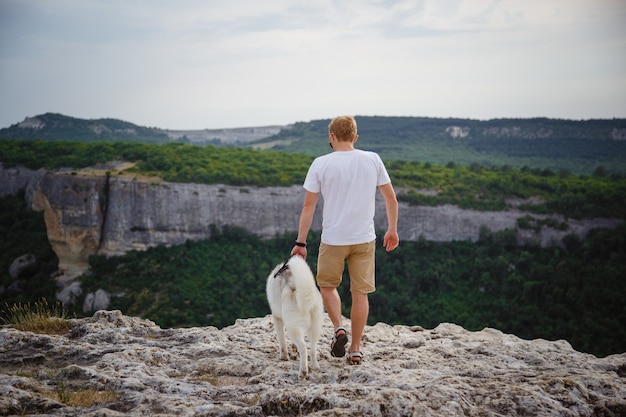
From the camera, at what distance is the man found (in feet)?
16.0

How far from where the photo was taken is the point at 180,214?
3475 cm

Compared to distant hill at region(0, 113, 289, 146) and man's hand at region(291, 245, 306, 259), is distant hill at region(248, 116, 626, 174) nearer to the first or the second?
distant hill at region(0, 113, 289, 146)

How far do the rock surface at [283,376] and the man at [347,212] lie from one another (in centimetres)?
77

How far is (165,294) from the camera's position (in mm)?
29406

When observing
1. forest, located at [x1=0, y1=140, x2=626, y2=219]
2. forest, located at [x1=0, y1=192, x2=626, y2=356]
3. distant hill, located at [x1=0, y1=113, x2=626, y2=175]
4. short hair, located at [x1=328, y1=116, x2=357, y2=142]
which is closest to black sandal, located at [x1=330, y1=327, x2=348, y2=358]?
short hair, located at [x1=328, y1=116, x2=357, y2=142]

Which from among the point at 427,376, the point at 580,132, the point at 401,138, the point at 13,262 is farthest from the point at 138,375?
the point at 401,138

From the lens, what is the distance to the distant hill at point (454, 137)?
57.5 metres

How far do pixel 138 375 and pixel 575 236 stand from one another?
1305 inches

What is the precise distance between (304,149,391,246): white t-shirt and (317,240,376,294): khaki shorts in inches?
3.3

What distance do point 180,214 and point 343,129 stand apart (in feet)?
103

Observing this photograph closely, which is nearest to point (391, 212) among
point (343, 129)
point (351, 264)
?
point (351, 264)

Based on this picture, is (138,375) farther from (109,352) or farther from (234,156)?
(234,156)

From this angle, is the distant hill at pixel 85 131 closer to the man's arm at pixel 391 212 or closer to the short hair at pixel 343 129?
the short hair at pixel 343 129

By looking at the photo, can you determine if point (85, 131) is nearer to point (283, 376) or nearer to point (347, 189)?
point (347, 189)
